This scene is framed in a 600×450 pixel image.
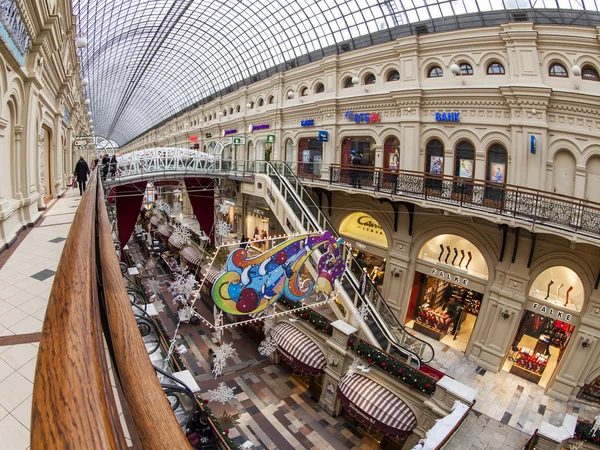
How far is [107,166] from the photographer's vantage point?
63.7 feet

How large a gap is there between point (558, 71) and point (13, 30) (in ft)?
54.9

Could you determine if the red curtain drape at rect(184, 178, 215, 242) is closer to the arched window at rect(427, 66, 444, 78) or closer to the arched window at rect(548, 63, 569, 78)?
the arched window at rect(427, 66, 444, 78)

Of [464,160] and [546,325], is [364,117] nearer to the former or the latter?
[464,160]

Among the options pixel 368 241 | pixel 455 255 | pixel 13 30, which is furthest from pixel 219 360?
pixel 13 30

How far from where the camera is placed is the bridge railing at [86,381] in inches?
24.9

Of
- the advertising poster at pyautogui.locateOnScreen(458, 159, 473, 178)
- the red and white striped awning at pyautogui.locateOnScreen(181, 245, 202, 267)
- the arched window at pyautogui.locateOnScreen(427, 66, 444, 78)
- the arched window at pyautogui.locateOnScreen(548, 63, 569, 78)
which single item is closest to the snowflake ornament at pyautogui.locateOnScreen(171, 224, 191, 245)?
the red and white striped awning at pyautogui.locateOnScreen(181, 245, 202, 267)

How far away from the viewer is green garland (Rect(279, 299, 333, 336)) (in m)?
13.3

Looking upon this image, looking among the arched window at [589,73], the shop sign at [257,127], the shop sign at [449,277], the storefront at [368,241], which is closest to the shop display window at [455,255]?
the shop sign at [449,277]

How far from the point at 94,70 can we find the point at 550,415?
173 feet

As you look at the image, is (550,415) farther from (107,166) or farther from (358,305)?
(107,166)

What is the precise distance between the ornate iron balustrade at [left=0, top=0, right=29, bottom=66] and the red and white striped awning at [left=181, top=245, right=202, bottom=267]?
14.8 metres

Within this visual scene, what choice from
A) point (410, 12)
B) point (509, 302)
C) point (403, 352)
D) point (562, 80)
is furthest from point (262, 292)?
point (410, 12)

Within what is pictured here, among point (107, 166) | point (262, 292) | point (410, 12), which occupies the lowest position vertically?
point (262, 292)

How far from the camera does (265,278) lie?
9500mm
